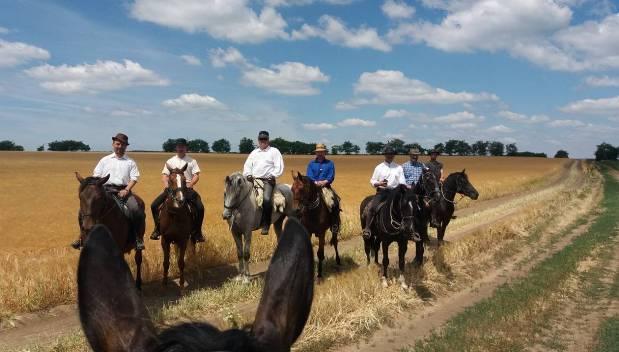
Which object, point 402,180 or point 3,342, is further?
point 402,180

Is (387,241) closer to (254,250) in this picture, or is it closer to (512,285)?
(512,285)

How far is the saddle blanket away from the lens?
994cm

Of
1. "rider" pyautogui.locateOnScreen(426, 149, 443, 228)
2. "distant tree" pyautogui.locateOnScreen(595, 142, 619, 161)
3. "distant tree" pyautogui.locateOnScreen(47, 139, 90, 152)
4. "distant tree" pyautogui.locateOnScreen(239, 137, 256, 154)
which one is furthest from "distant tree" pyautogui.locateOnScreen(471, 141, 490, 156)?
"rider" pyautogui.locateOnScreen(426, 149, 443, 228)

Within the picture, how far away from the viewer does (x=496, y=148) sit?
504 ft

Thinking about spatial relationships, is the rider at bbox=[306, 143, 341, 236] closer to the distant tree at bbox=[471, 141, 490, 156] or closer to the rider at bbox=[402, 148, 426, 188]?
the rider at bbox=[402, 148, 426, 188]

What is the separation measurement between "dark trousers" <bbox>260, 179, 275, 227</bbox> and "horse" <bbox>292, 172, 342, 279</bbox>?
56 centimetres

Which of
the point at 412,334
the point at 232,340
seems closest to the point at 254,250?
the point at 412,334

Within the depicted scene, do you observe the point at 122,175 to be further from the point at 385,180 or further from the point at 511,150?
the point at 511,150

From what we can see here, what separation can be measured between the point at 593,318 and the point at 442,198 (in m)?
5.57

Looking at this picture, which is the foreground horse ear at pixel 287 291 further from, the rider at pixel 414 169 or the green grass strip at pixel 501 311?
the rider at pixel 414 169

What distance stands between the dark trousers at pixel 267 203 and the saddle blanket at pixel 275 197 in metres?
0.07

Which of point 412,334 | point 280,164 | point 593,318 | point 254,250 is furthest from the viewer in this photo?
point 254,250

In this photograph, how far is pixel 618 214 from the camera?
20.5 m

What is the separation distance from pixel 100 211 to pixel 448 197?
9.99 metres
